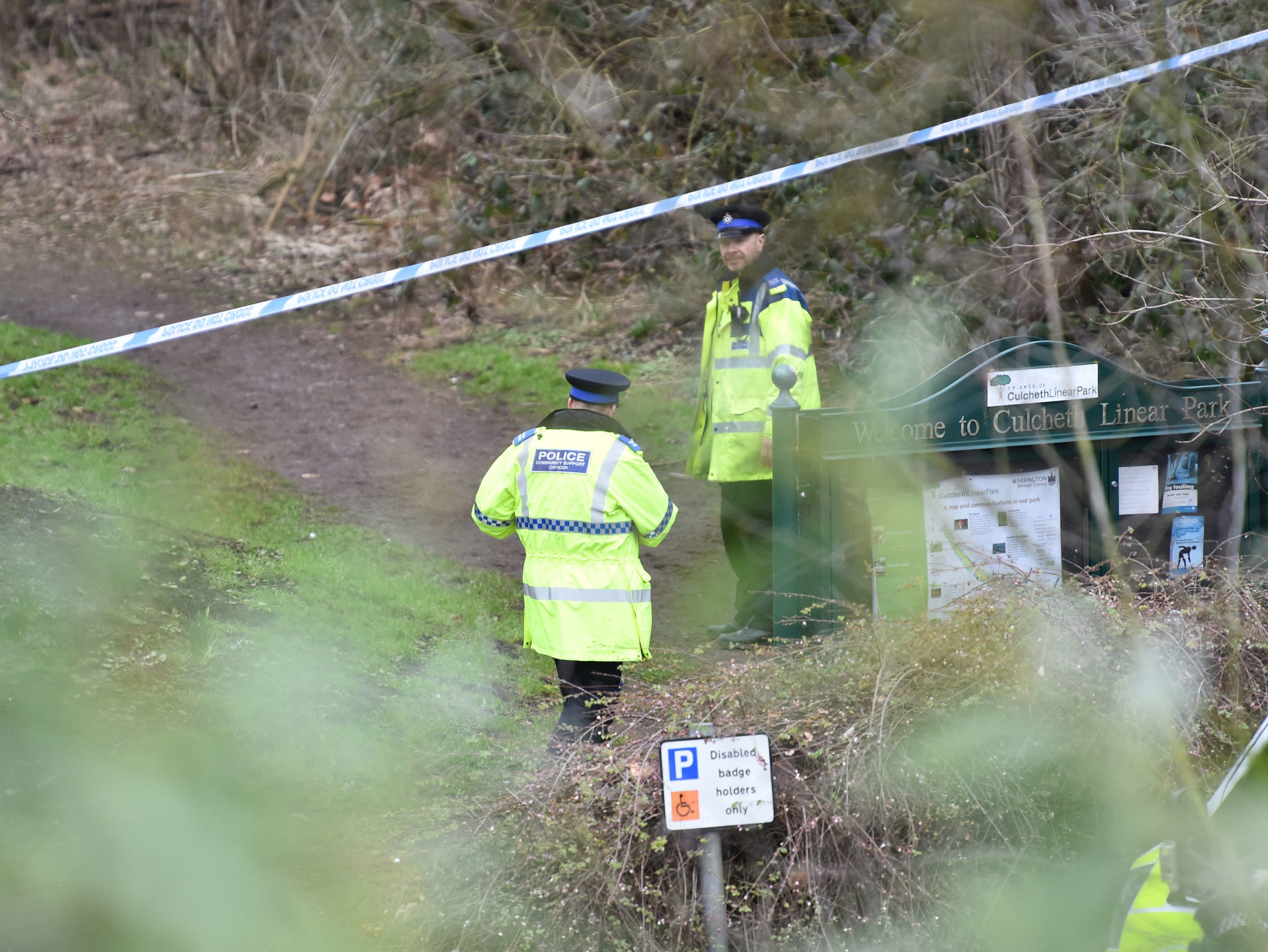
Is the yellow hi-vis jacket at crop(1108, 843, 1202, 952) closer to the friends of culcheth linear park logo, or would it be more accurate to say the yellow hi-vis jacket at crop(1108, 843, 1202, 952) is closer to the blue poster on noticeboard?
the friends of culcheth linear park logo

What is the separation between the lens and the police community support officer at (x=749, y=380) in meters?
5.30

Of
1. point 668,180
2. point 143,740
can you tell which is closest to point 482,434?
point 668,180

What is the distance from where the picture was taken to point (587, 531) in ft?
13.6

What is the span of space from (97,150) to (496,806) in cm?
1485

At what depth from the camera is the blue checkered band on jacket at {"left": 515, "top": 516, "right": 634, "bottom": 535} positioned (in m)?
4.15

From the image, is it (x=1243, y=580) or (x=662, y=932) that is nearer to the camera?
(x=662, y=932)

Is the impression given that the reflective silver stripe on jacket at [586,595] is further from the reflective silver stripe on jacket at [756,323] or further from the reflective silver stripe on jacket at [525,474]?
the reflective silver stripe on jacket at [756,323]

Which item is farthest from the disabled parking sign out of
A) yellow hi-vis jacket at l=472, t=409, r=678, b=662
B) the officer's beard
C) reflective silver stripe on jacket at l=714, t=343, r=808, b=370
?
the officer's beard

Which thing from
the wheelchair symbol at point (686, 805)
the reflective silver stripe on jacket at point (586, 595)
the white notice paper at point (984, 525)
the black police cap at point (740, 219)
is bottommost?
the wheelchair symbol at point (686, 805)

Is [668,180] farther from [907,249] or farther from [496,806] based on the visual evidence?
[496,806]

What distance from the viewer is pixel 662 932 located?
3.34 metres

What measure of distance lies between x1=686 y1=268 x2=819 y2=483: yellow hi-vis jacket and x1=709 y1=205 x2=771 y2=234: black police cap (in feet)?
0.70

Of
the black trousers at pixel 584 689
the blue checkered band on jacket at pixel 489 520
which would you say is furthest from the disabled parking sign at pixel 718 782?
the blue checkered band on jacket at pixel 489 520

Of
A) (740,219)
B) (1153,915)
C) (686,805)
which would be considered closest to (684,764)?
Answer: (686,805)
